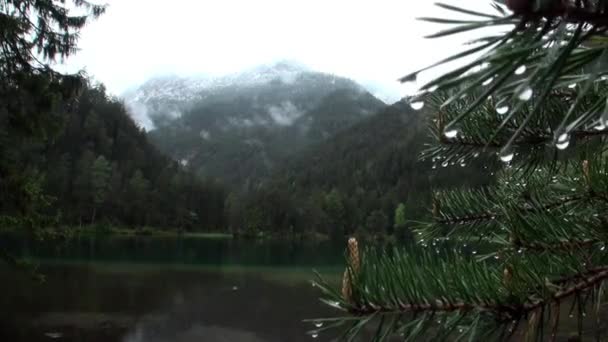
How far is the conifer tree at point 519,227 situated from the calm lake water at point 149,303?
12.5m

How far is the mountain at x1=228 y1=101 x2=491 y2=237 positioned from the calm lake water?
22.3m

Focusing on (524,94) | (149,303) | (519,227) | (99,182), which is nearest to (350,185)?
(99,182)

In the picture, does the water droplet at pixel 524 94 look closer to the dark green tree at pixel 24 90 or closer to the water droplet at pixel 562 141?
the water droplet at pixel 562 141

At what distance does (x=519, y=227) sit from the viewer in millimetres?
901

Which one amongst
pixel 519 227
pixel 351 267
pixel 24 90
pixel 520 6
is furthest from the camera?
pixel 24 90

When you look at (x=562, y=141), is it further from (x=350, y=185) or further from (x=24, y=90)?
(x=350, y=185)

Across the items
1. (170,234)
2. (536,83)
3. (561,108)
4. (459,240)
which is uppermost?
(561,108)

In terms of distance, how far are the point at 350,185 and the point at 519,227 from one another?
112676mm

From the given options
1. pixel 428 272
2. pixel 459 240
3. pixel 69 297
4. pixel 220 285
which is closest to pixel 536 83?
pixel 428 272

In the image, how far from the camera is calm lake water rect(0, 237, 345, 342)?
15.1 meters

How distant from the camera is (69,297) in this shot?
62.1ft

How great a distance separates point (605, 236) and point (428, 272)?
1.21 ft

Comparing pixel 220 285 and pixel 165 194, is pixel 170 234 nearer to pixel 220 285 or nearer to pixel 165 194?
pixel 165 194

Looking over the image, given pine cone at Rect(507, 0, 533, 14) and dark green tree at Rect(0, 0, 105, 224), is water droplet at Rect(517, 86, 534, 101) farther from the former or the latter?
dark green tree at Rect(0, 0, 105, 224)
